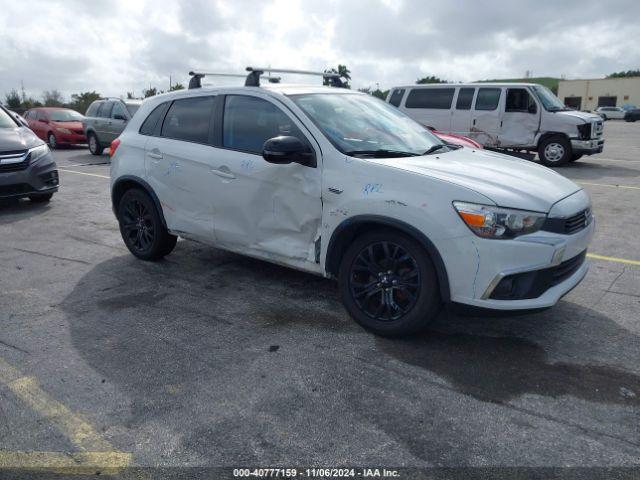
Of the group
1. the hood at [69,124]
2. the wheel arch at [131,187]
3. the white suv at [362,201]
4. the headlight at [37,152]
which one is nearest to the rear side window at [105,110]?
the hood at [69,124]

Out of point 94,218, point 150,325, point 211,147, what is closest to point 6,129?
point 94,218

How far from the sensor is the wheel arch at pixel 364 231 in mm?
3395

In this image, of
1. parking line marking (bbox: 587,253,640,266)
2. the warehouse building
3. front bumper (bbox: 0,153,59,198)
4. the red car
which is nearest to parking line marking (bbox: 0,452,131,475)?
parking line marking (bbox: 587,253,640,266)

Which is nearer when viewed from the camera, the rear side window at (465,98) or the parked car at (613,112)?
the rear side window at (465,98)

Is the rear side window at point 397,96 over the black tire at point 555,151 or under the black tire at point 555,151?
over

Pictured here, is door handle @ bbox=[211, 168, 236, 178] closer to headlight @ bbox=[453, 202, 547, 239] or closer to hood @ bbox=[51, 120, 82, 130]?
headlight @ bbox=[453, 202, 547, 239]

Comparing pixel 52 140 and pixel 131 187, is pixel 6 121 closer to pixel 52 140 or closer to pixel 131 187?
pixel 131 187

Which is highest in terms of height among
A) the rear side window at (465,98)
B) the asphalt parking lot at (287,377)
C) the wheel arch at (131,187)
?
the rear side window at (465,98)

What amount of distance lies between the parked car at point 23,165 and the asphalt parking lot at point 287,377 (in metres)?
3.37

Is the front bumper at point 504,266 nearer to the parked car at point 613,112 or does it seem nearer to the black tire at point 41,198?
the black tire at point 41,198

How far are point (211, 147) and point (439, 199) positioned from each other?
225cm

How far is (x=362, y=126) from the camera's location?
4301mm

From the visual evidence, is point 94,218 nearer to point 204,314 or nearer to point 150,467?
point 204,314

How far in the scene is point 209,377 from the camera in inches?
130
